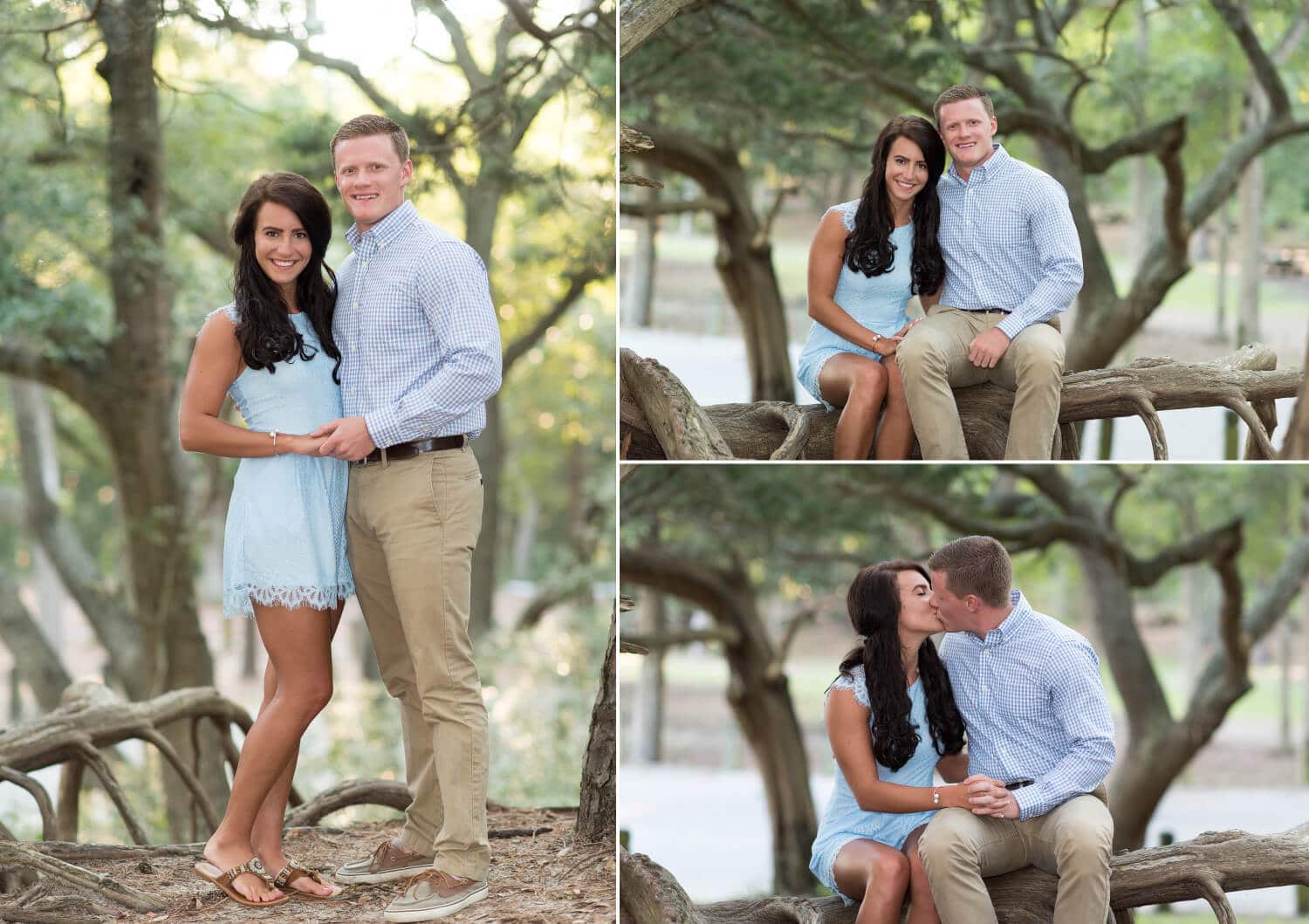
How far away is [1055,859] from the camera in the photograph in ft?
10.8

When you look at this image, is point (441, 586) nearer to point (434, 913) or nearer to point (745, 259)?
point (434, 913)

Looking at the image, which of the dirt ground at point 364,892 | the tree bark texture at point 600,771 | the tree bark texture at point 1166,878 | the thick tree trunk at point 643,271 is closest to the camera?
the dirt ground at point 364,892

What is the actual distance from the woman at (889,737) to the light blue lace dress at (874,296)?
55 centimetres

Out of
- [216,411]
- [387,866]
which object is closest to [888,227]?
[216,411]

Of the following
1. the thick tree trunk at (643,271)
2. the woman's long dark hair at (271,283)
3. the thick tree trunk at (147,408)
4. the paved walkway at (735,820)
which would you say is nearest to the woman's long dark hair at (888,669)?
the woman's long dark hair at (271,283)

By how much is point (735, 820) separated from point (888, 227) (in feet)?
42.7

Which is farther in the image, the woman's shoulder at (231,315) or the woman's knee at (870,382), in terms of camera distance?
the woman's knee at (870,382)

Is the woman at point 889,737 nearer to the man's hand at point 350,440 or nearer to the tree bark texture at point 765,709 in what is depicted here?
the man's hand at point 350,440

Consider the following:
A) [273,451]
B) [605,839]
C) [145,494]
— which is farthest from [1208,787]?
[273,451]

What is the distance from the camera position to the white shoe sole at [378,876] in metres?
3.69

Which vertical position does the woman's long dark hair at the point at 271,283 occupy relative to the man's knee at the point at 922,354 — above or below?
above

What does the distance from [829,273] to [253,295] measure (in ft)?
4.56

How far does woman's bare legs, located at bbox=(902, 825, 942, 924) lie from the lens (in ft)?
10.8

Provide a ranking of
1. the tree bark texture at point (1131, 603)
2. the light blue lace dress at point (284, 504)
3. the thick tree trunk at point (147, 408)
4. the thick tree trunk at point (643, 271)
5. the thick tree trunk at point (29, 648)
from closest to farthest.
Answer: the light blue lace dress at point (284, 504), the thick tree trunk at point (147, 408), the tree bark texture at point (1131, 603), the thick tree trunk at point (29, 648), the thick tree trunk at point (643, 271)
